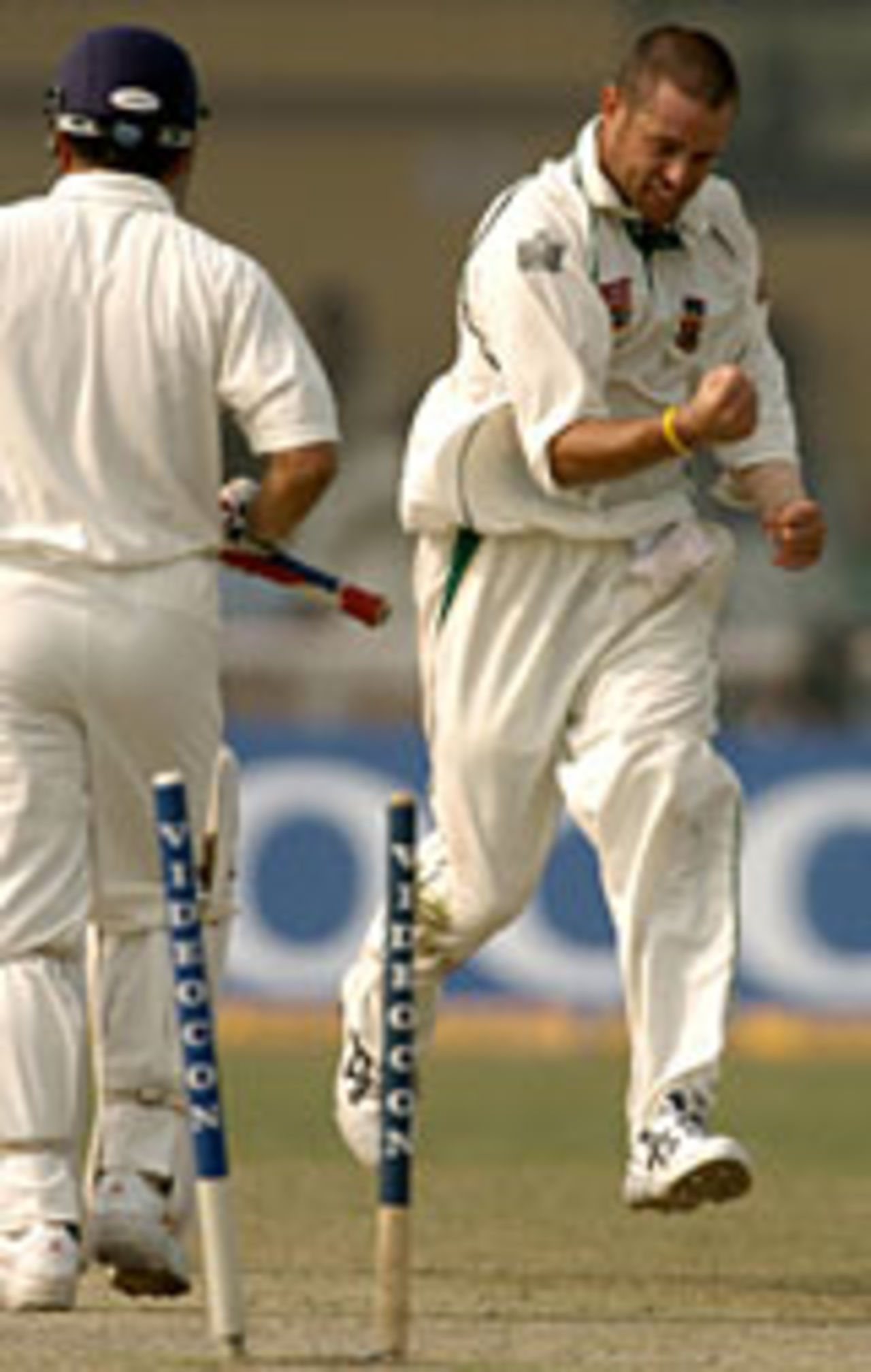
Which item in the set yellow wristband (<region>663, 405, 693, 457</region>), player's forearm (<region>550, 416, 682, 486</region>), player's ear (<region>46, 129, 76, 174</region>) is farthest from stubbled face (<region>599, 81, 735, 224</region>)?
player's ear (<region>46, 129, 76, 174</region>)

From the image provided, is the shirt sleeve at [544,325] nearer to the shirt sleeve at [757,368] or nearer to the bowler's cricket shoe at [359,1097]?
the shirt sleeve at [757,368]

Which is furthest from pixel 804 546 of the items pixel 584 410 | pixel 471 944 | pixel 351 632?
pixel 351 632

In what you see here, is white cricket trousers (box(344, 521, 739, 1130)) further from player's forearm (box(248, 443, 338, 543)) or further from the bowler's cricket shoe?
player's forearm (box(248, 443, 338, 543))

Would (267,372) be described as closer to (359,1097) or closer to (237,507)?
(237,507)

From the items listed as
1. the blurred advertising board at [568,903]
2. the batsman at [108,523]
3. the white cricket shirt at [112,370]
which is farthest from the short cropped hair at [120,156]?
the blurred advertising board at [568,903]

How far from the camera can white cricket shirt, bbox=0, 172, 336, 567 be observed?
7.48 m

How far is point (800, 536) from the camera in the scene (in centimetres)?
832

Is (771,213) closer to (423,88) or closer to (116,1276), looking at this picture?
(423,88)

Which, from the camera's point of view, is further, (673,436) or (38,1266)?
(673,436)

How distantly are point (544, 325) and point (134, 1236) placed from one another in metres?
1.77

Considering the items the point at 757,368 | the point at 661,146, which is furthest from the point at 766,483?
the point at 661,146

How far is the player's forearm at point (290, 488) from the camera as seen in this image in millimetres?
7508

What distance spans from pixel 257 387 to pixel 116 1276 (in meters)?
1.38

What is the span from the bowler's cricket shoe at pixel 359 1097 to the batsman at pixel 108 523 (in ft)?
4.66
